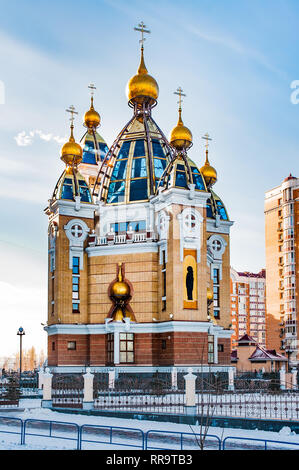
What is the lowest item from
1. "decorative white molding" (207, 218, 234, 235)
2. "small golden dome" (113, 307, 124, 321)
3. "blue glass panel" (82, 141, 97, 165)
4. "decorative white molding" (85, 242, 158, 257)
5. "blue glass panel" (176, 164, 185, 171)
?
"small golden dome" (113, 307, 124, 321)

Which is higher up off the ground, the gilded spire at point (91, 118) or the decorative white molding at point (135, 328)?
the gilded spire at point (91, 118)

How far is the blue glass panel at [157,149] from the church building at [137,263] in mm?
110

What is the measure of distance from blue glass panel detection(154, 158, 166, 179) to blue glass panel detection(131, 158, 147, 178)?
87 cm

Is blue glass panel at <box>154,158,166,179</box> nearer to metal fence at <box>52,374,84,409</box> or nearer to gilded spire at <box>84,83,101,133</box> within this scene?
gilded spire at <box>84,83,101,133</box>

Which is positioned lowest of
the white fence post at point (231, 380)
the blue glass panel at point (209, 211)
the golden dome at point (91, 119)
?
the white fence post at point (231, 380)

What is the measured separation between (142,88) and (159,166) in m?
7.47

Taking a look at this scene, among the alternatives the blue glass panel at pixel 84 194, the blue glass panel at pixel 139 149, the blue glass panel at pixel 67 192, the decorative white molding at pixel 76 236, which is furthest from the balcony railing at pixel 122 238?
the blue glass panel at pixel 139 149

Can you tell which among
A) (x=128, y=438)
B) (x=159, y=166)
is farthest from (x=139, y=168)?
(x=128, y=438)

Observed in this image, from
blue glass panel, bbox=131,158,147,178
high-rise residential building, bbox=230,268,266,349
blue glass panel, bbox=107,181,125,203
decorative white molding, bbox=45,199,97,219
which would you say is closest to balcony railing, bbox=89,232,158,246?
decorative white molding, bbox=45,199,97,219

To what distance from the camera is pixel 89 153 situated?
57250 mm

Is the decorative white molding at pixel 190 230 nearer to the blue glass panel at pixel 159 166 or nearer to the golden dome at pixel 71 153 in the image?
the blue glass panel at pixel 159 166

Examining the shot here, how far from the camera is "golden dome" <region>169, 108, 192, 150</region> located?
47.4 meters

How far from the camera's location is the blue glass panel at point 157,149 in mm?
49325
